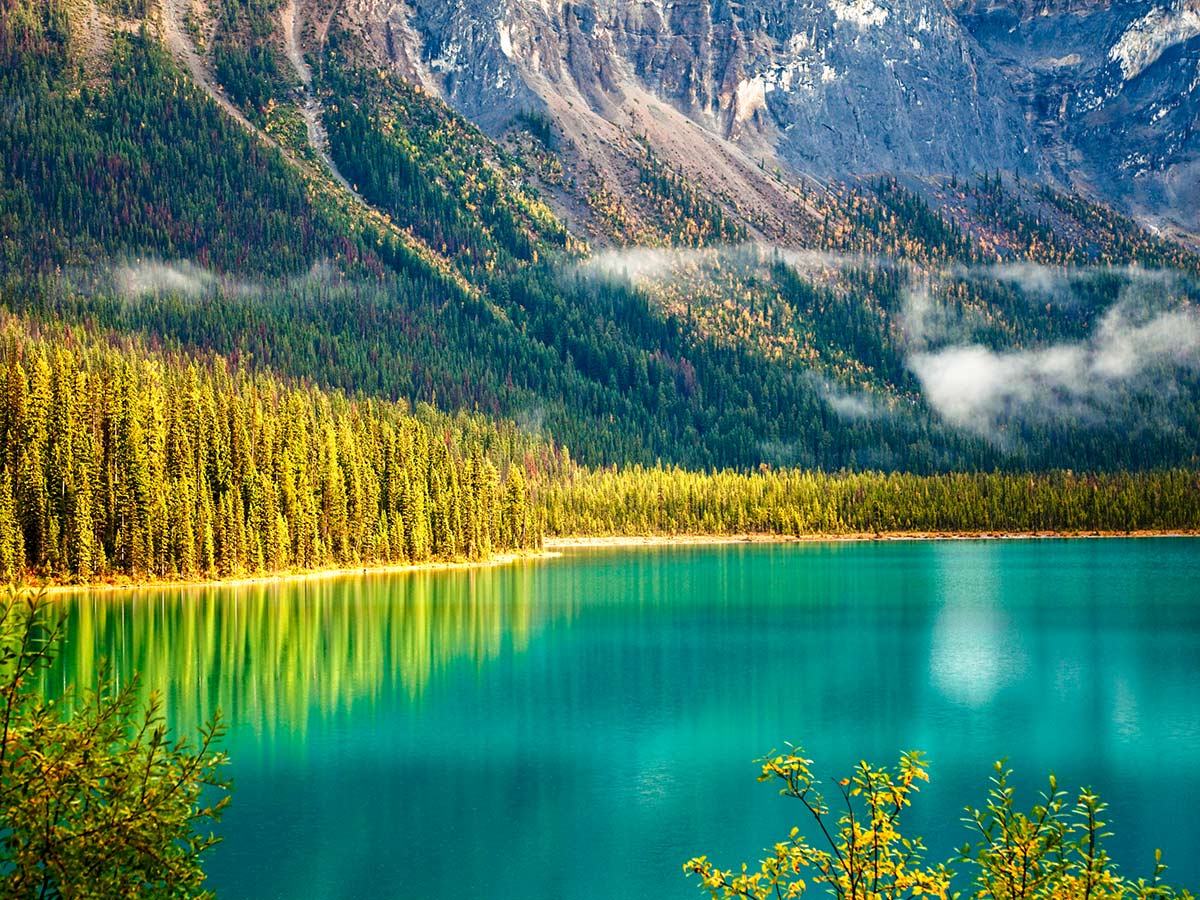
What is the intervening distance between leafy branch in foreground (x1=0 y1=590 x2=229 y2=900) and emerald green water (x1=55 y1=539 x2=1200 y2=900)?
1697cm

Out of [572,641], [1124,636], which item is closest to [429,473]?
[572,641]

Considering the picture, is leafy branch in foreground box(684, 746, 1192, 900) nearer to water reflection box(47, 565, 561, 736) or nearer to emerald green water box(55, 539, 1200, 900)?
emerald green water box(55, 539, 1200, 900)

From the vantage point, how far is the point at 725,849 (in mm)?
33469

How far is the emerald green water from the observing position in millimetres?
33781

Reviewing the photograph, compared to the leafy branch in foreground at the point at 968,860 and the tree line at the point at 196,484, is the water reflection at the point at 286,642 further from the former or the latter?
the leafy branch in foreground at the point at 968,860

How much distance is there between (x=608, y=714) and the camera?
171 ft

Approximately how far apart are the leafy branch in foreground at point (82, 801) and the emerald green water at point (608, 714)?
16967 mm

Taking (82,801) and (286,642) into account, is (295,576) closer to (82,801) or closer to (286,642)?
(286,642)

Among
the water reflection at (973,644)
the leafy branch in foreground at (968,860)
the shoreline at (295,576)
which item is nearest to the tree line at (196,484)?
the shoreline at (295,576)

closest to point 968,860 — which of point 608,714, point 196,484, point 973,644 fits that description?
point 608,714

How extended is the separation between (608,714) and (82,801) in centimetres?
3920

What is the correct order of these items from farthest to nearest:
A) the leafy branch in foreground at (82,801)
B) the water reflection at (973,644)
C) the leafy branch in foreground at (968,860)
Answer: the water reflection at (973,644), the leafy branch in foreground at (968,860), the leafy branch in foreground at (82,801)

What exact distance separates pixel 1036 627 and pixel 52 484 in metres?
73.5

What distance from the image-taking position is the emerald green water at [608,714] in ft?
111
